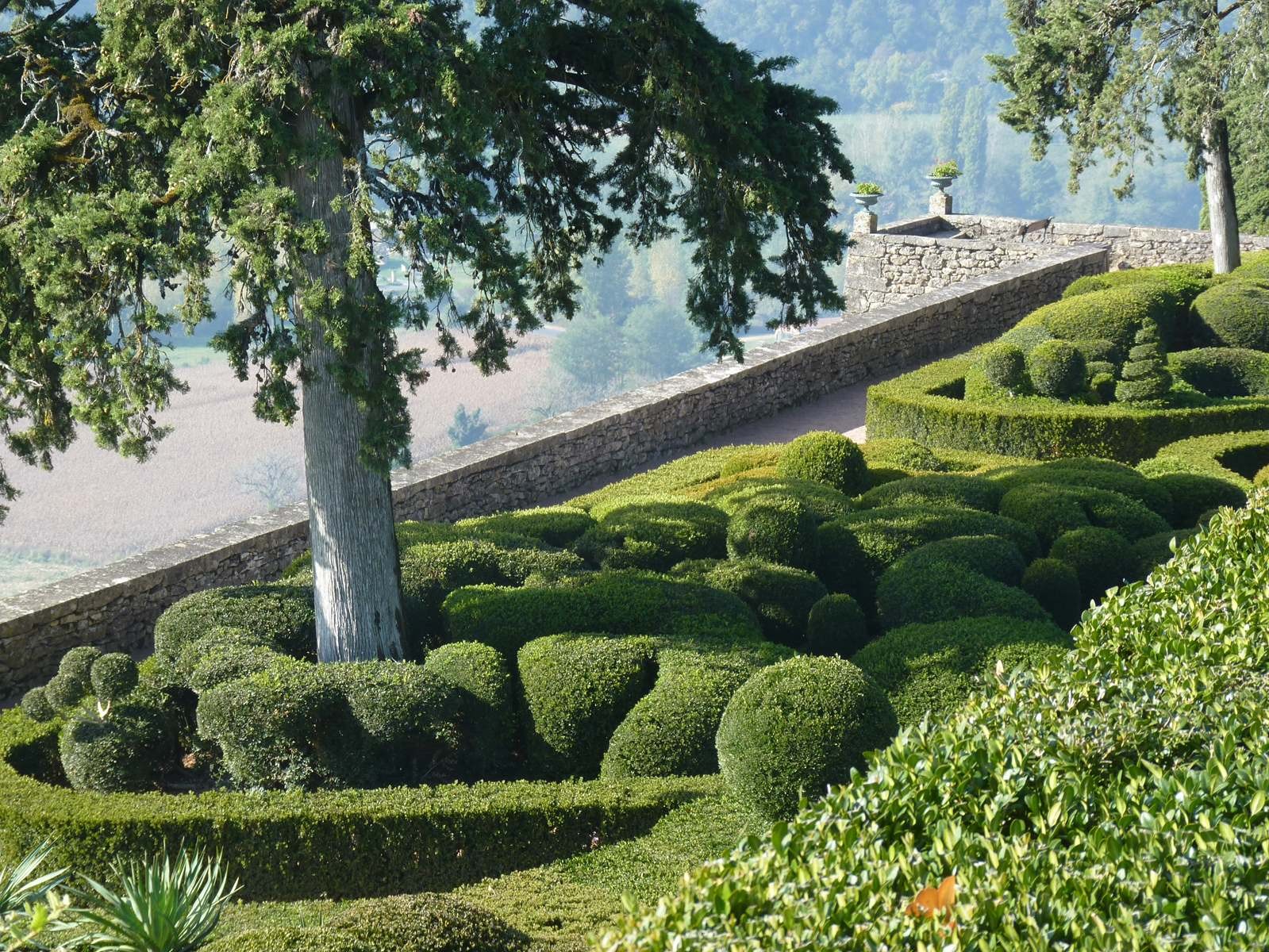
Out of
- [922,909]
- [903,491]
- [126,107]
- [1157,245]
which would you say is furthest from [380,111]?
[1157,245]

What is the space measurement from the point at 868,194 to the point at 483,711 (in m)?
19.6

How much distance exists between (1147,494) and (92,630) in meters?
7.63

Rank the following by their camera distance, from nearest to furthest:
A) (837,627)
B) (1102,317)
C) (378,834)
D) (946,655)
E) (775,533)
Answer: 1. (378,834)
2. (946,655)
3. (837,627)
4. (775,533)
5. (1102,317)

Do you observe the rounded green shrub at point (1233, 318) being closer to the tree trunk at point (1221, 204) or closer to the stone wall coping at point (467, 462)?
the stone wall coping at point (467, 462)

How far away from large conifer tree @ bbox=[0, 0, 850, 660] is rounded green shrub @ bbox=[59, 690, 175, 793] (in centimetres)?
109

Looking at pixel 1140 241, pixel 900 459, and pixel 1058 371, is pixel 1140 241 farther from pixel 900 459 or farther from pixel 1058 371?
pixel 900 459

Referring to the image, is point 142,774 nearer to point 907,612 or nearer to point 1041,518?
point 907,612

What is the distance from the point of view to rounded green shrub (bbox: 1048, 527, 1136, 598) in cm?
930

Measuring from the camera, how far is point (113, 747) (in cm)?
730

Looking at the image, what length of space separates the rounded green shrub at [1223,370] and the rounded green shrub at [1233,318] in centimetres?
83

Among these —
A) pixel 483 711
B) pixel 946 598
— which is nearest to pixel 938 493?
pixel 946 598

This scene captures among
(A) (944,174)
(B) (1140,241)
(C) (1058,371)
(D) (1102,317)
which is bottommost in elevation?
(C) (1058,371)

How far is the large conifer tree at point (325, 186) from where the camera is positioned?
279 inches

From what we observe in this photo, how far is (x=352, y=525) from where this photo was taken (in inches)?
317
